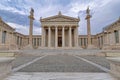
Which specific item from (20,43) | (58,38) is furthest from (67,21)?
(20,43)

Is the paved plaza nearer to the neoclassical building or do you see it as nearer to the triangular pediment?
the neoclassical building

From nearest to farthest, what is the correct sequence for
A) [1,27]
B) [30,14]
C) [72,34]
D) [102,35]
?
[30,14] → [1,27] → [72,34] → [102,35]

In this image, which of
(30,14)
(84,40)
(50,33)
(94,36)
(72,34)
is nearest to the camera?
(30,14)

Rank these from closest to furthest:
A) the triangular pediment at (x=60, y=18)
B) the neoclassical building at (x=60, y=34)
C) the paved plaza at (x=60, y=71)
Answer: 1. the paved plaza at (x=60, y=71)
2. the neoclassical building at (x=60, y=34)
3. the triangular pediment at (x=60, y=18)

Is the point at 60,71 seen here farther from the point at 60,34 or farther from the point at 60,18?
the point at 60,34

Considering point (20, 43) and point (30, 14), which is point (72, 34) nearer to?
point (30, 14)

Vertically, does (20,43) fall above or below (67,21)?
below

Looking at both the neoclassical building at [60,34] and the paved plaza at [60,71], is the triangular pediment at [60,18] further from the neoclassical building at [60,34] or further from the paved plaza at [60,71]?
the paved plaza at [60,71]

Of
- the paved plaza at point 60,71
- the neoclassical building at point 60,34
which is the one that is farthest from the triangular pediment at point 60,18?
the paved plaza at point 60,71

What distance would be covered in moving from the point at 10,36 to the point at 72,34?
78.5 feet

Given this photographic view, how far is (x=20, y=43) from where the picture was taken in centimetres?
6588

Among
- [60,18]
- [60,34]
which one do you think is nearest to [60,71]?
[60,18]

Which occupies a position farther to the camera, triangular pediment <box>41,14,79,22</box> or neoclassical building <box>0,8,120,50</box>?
triangular pediment <box>41,14,79,22</box>

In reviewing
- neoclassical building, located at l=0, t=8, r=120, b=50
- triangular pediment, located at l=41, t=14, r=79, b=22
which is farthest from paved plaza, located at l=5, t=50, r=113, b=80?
triangular pediment, located at l=41, t=14, r=79, b=22
